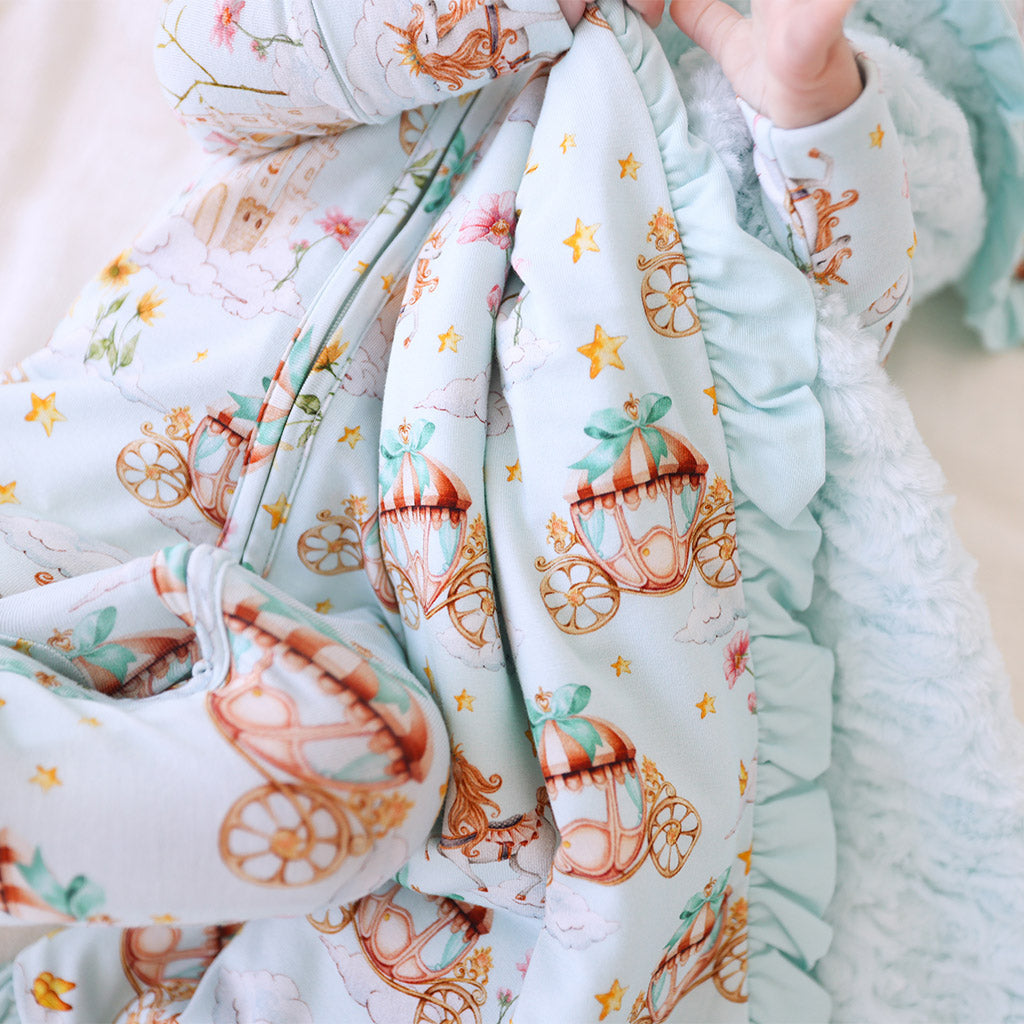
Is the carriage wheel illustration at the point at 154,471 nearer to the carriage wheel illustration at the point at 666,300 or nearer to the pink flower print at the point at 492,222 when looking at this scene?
the pink flower print at the point at 492,222

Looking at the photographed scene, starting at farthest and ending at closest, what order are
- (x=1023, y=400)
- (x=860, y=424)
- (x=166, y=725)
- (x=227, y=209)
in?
(x=1023, y=400)
(x=227, y=209)
(x=860, y=424)
(x=166, y=725)

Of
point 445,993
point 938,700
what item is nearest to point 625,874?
point 445,993

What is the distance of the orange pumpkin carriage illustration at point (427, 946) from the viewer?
2.12ft

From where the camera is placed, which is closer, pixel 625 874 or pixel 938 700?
pixel 625 874

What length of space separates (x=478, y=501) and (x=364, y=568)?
0.13 m

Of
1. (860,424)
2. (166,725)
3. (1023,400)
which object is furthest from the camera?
(1023,400)

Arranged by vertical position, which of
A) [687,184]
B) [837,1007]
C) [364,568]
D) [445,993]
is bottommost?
[837,1007]

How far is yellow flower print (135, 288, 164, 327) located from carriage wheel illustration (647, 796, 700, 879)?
1.87ft

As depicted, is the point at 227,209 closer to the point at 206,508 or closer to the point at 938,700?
the point at 206,508

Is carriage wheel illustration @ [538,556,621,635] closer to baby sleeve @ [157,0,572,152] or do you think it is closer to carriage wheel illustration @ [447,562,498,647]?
carriage wheel illustration @ [447,562,498,647]

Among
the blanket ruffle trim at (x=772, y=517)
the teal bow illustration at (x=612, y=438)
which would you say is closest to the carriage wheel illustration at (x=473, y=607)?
the teal bow illustration at (x=612, y=438)

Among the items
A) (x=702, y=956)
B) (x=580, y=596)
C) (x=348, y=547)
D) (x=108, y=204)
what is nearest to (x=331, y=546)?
(x=348, y=547)

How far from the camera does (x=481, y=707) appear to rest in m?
0.60

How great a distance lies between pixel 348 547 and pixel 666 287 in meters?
0.33
